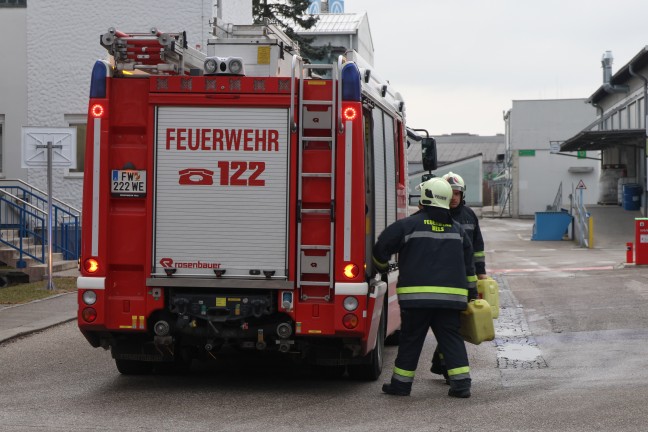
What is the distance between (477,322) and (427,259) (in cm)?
74

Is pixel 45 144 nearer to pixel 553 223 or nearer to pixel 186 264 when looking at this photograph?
pixel 186 264

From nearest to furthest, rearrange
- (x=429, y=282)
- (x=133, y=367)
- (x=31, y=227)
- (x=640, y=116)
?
(x=429, y=282)
(x=133, y=367)
(x=31, y=227)
(x=640, y=116)

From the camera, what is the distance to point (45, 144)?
18734 mm

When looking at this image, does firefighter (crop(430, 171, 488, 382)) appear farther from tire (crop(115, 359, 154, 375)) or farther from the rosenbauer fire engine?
tire (crop(115, 359, 154, 375))

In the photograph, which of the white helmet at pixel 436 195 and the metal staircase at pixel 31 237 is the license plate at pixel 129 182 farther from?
the metal staircase at pixel 31 237

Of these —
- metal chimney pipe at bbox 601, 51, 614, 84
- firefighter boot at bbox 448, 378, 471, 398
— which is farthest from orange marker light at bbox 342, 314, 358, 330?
metal chimney pipe at bbox 601, 51, 614, 84

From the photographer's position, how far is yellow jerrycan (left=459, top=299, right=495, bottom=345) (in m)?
9.27

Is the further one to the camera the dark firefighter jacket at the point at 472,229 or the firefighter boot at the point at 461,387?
the dark firefighter jacket at the point at 472,229

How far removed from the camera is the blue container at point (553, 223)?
39.5 metres

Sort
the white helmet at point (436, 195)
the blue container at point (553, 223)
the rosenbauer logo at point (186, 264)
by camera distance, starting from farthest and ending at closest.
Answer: the blue container at point (553, 223) < the white helmet at point (436, 195) < the rosenbauer logo at point (186, 264)

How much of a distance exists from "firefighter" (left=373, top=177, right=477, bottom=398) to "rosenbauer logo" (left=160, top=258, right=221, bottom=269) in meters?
1.35

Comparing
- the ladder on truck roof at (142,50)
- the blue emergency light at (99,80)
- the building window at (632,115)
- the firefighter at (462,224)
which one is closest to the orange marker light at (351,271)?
the firefighter at (462,224)

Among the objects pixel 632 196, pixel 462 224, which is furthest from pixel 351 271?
pixel 632 196

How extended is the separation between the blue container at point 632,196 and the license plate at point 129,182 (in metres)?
38.6
